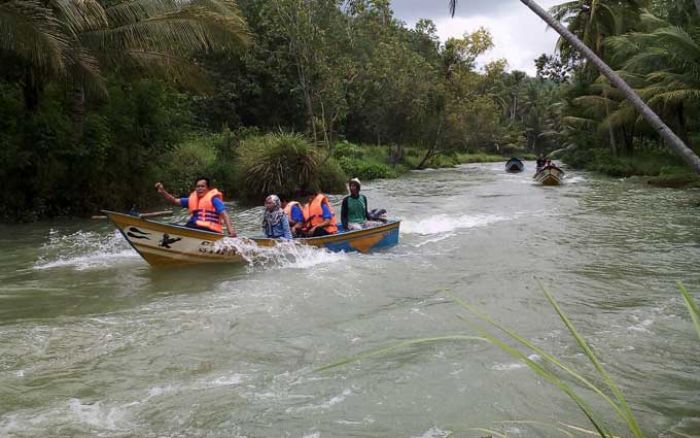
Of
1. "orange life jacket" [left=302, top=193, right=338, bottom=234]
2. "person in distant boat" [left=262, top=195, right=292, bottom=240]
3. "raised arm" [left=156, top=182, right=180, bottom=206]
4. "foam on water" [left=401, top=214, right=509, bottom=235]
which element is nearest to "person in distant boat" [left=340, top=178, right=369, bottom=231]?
"orange life jacket" [left=302, top=193, right=338, bottom=234]

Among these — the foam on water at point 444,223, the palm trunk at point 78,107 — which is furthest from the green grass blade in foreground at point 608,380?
the palm trunk at point 78,107

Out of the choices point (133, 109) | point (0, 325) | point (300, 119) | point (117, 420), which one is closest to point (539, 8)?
point (117, 420)

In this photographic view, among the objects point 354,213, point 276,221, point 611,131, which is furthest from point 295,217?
point 611,131

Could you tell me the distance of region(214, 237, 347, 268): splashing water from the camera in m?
9.41

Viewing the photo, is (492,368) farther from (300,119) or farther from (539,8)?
(300,119)

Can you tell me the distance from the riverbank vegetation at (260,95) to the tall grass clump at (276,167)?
69mm

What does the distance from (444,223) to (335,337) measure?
A: 30.5 feet

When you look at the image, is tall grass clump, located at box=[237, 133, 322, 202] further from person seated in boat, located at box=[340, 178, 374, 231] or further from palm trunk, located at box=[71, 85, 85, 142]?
person seated in boat, located at box=[340, 178, 374, 231]

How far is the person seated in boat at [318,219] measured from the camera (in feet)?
35.2

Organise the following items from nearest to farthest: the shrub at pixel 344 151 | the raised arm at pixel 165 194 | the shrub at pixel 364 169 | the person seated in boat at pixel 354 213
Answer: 1. the raised arm at pixel 165 194
2. the person seated in boat at pixel 354 213
3. the shrub at pixel 364 169
4. the shrub at pixel 344 151

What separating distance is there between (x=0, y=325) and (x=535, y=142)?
80.0 meters

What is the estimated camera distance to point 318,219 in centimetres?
1084

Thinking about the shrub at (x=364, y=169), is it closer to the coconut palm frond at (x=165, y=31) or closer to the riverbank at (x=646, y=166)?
the riverbank at (x=646, y=166)

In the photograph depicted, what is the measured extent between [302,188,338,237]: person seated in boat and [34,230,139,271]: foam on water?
10.3ft
